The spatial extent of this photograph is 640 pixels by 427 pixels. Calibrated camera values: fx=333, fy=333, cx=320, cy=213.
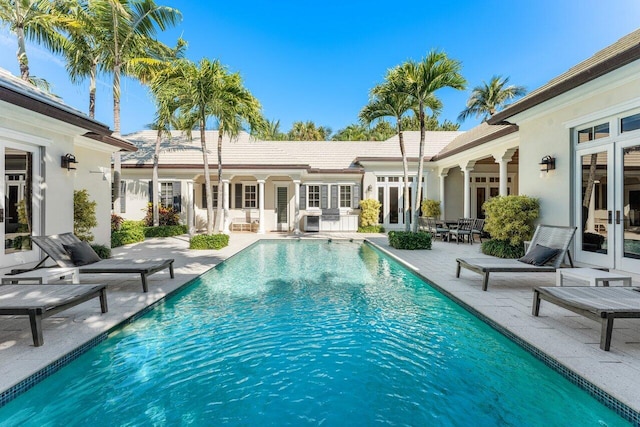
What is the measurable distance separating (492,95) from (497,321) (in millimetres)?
28401

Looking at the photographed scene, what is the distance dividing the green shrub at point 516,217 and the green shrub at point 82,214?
35.5 feet

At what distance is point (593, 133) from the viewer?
683cm

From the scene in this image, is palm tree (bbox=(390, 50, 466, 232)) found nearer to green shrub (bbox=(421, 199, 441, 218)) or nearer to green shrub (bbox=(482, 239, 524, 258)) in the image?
green shrub (bbox=(482, 239, 524, 258))

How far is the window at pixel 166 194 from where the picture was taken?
17156mm

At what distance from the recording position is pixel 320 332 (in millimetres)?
4230

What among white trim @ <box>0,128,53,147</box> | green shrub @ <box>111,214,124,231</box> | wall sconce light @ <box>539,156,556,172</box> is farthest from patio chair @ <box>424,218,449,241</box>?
green shrub @ <box>111,214,124,231</box>

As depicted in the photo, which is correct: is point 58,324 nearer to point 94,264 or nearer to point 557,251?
point 94,264

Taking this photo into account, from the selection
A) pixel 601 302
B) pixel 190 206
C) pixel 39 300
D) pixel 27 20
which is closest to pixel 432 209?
pixel 190 206

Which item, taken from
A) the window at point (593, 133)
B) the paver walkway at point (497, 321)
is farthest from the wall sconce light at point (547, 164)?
the paver walkway at point (497, 321)

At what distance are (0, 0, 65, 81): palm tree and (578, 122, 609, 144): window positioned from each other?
16.6m

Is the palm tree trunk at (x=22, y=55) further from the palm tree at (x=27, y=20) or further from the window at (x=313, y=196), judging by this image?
the window at (x=313, y=196)

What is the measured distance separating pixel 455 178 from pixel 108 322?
17428mm

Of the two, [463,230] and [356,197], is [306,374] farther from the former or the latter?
[356,197]

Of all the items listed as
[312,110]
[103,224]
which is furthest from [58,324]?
[312,110]
